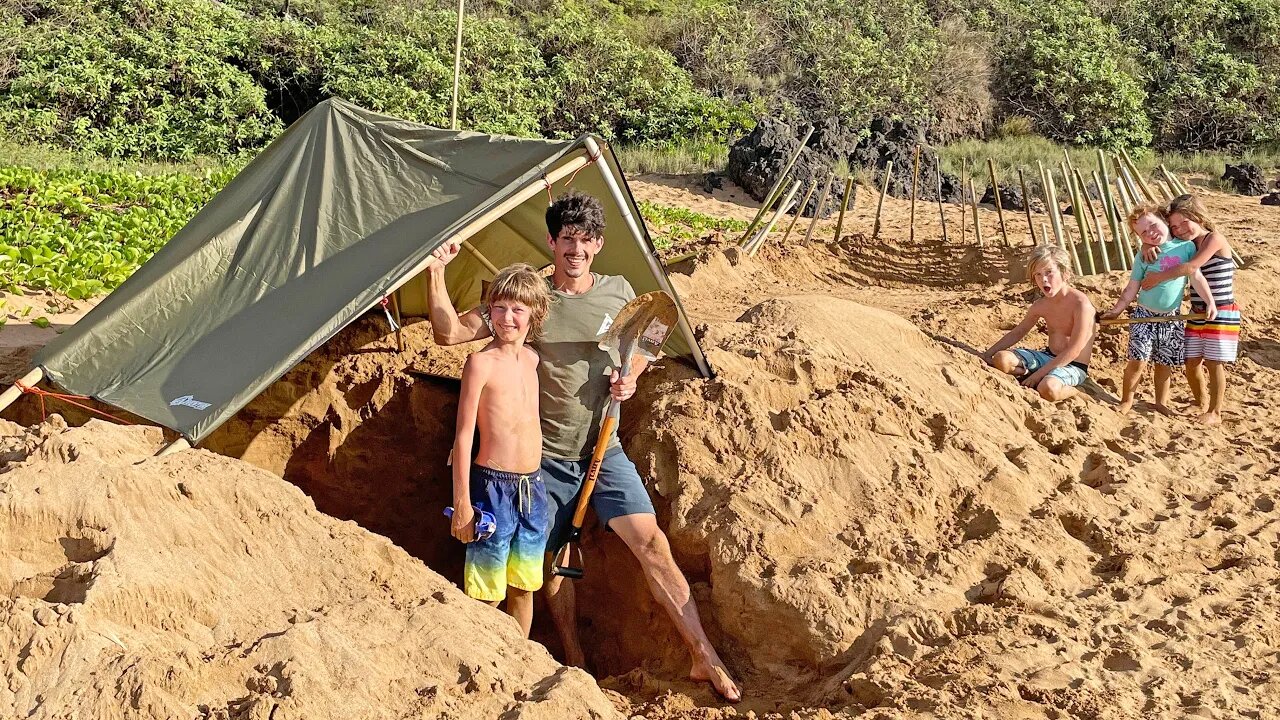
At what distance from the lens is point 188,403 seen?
377cm

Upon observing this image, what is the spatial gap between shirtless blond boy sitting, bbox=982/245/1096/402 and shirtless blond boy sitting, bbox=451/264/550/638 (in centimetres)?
291

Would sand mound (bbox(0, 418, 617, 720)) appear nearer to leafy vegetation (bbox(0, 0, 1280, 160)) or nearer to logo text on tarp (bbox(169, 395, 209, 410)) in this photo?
logo text on tarp (bbox(169, 395, 209, 410))

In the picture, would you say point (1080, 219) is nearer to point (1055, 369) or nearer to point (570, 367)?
point (1055, 369)

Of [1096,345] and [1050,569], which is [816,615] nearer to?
[1050,569]

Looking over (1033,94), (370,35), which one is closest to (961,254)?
(370,35)

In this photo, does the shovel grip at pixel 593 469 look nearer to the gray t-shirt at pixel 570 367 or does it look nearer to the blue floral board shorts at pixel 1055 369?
the gray t-shirt at pixel 570 367

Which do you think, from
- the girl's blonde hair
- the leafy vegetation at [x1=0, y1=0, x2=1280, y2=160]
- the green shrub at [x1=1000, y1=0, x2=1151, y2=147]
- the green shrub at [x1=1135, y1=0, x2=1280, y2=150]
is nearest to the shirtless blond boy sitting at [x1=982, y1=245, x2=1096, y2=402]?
the girl's blonde hair

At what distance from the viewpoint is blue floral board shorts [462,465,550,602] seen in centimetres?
372

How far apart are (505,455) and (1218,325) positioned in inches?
168

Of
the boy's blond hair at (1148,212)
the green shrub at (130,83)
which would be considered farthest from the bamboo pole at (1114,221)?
the green shrub at (130,83)

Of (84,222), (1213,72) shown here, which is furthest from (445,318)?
(1213,72)

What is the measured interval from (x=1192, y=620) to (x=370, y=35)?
14738 mm

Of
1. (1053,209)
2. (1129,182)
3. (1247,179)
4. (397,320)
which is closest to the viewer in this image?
(397,320)

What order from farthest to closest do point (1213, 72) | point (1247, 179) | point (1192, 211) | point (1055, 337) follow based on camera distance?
point (1213, 72) → point (1247, 179) → point (1192, 211) → point (1055, 337)
